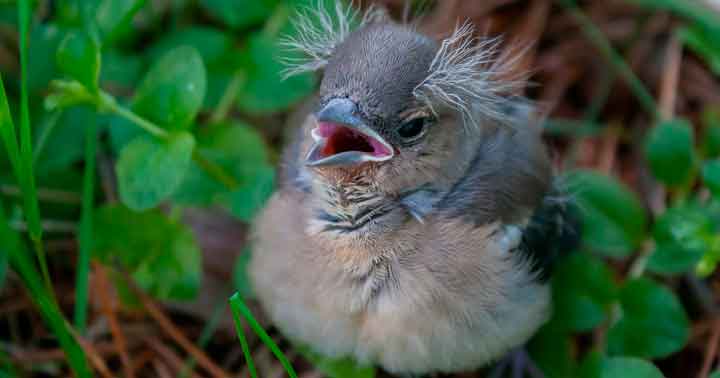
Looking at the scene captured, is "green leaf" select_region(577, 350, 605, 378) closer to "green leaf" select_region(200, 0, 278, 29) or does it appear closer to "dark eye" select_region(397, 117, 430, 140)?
"dark eye" select_region(397, 117, 430, 140)

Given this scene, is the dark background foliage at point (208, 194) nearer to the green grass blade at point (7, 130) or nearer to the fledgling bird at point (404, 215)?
the green grass blade at point (7, 130)

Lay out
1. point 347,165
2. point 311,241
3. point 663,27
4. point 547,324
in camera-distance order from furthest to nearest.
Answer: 1. point 663,27
2. point 547,324
3. point 311,241
4. point 347,165

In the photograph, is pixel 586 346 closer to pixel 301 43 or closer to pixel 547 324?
pixel 547 324

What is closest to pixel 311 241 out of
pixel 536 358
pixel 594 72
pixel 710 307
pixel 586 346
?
pixel 536 358

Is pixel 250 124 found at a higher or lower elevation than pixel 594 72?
lower

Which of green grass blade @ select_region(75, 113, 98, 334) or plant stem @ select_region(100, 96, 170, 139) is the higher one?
plant stem @ select_region(100, 96, 170, 139)

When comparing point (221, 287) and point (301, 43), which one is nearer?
Result: point (301, 43)

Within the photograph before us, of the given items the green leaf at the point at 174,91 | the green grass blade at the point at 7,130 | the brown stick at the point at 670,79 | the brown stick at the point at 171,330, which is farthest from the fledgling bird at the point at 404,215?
the brown stick at the point at 670,79

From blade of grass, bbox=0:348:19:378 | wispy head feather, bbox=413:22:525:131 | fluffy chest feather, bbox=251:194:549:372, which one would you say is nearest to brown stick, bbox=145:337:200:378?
blade of grass, bbox=0:348:19:378
